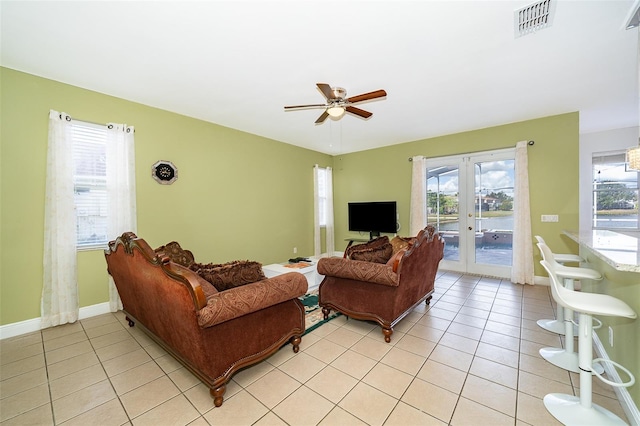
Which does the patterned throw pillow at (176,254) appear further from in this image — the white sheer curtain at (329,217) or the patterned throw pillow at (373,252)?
the white sheer curtain at (329,217)

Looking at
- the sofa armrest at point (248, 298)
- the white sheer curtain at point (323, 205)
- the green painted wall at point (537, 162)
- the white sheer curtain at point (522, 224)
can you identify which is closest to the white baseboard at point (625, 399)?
the sofa armrest at point (248, 298)

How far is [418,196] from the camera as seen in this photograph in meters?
5.47

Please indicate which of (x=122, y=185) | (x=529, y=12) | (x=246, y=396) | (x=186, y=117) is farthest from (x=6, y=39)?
(x=529, y=12)

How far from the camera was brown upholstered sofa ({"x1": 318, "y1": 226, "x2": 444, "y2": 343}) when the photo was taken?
2.54 m

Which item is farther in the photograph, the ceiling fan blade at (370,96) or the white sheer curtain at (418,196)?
the white sheer curtain at (418,196)

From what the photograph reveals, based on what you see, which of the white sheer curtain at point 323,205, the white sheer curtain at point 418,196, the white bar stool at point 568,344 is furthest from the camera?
the white sheer curtain at point 323,205

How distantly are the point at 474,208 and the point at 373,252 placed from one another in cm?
326

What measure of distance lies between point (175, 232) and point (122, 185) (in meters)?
0.95

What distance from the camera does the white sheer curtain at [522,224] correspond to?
14.3 feet

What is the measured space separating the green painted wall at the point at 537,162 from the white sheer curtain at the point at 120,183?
4940 millimetres

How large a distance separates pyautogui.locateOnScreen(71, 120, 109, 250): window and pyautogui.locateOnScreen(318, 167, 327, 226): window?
4.34m

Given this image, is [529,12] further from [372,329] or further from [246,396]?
[246,396]

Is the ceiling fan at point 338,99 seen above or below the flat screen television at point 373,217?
above

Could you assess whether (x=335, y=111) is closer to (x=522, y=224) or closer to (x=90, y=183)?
(x=90, y=183)
